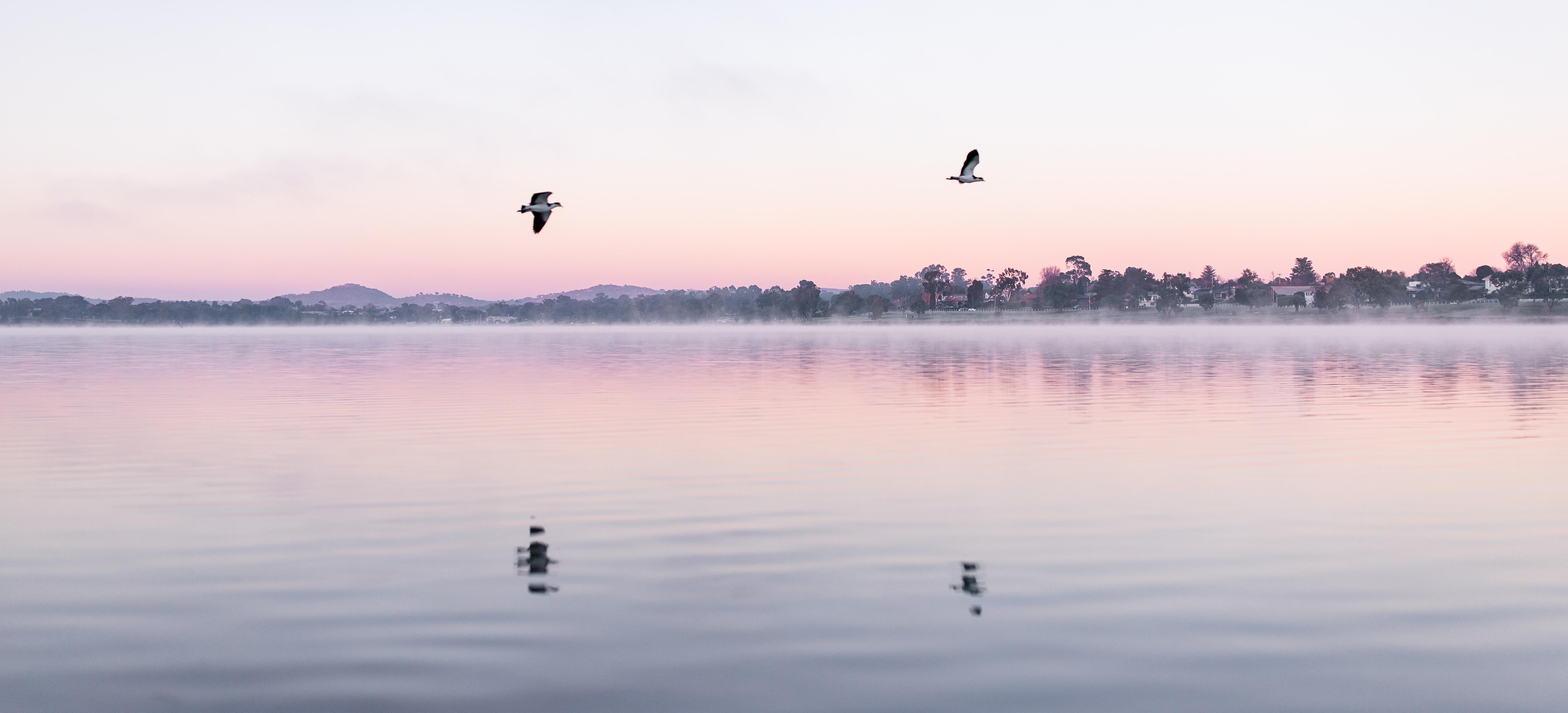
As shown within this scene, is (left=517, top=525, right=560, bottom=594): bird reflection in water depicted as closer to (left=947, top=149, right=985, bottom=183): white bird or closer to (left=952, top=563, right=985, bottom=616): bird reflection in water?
(left=952, top=563, right=985, bottom=616): bird reflection in water

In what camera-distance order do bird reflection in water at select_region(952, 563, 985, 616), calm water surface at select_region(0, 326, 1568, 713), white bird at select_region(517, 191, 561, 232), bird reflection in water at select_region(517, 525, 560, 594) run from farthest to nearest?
white bird at select_region(517, 191, 561, 232) < bird reflection in water at select_region(517, 525, 560, 594) < bird reflection in water at select_region(952, 563, 985, 616) < calm water surface at select_region(0, 326, 1568, 713)

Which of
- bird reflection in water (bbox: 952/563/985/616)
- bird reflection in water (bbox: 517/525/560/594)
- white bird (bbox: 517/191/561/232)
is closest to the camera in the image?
bird reflection in water (bbox: 952/563/985/616)

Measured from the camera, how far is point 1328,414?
121ft

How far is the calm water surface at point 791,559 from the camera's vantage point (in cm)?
1073

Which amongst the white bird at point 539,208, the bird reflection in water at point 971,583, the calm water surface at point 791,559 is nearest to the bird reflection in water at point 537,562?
the calm water surface at point 791,559

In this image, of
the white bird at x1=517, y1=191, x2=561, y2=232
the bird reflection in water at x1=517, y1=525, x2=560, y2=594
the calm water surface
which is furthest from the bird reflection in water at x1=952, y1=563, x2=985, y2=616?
the white bird at x1=517, y1=191, x2=561, y2=232

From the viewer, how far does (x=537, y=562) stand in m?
16.1

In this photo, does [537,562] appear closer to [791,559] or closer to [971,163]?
[791,559]

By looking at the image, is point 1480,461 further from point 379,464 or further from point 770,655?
point 379,464

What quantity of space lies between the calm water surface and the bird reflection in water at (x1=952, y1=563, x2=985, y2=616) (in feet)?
0.46

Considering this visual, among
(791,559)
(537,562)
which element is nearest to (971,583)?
(791,559)

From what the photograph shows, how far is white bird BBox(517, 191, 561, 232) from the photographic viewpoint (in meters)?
30.1

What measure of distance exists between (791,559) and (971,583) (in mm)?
2611

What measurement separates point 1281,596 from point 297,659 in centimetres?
1011
